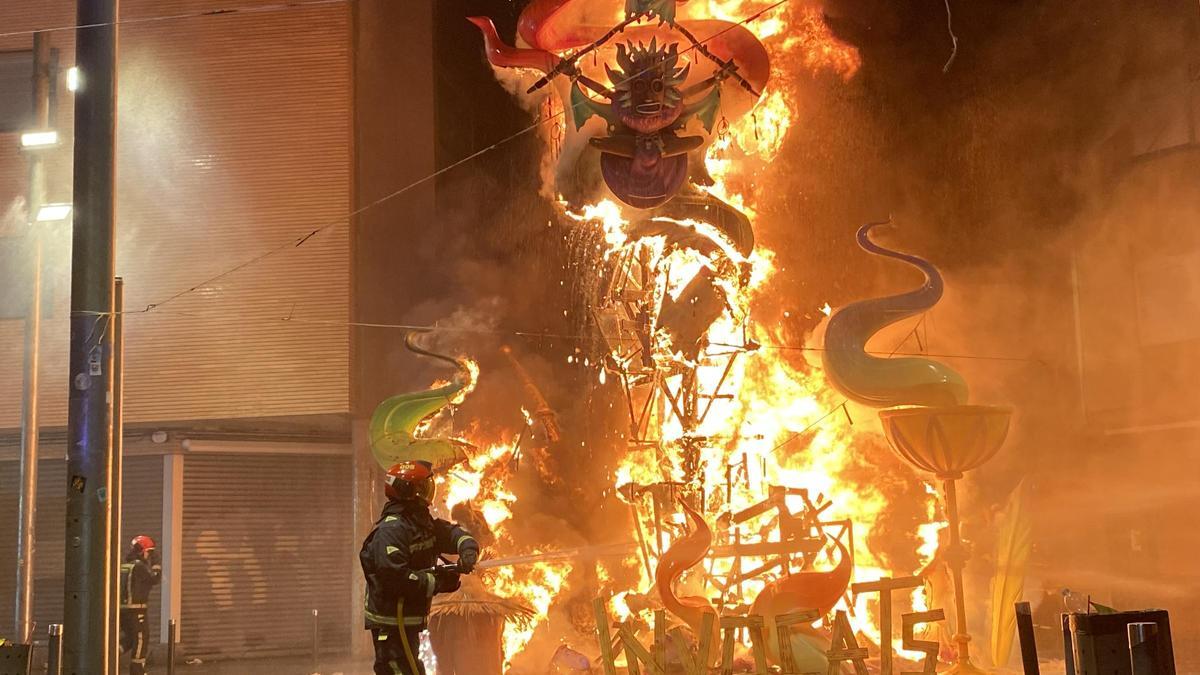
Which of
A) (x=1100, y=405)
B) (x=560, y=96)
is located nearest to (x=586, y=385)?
(x=560, y=96)

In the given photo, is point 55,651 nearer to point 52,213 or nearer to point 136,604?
point 136,604

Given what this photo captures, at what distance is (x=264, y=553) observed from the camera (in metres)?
21.8

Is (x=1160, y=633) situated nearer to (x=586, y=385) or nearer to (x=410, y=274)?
(x=586, y=385)

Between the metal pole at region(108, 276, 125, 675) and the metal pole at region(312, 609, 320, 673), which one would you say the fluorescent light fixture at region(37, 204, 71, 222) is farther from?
the metal pole at region(312, 609, 320, 673)

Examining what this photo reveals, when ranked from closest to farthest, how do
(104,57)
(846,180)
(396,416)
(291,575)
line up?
(104,57) → (396,416) → (846,180) → (291,575)

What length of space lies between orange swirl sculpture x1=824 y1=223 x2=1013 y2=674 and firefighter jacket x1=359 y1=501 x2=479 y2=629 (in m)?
5.85

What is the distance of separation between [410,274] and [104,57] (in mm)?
10172

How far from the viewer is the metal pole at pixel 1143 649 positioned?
255 inches

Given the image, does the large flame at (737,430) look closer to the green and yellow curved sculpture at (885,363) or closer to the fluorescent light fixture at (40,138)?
the green and yellow curved sculpture at (885,363)

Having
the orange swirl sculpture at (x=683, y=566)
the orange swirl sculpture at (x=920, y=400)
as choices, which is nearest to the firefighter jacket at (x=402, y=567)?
the orange swirl sculpture at (x=683, y=566)

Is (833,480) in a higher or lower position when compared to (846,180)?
lower

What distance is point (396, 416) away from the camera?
16.7m

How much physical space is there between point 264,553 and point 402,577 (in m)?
12.8

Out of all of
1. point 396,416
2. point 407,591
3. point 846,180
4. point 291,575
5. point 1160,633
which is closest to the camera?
point 1160,633
